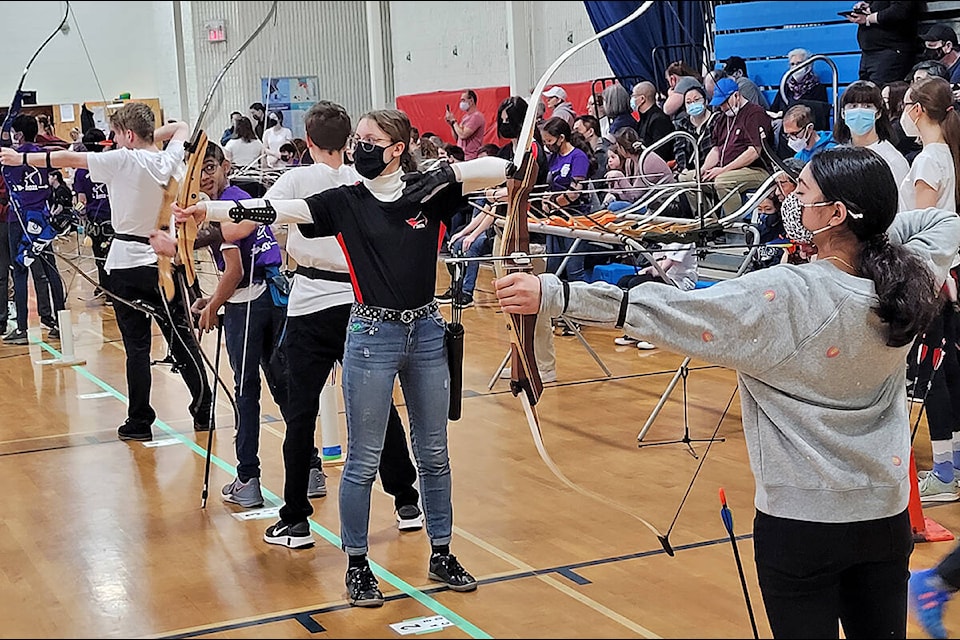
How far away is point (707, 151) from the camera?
6949mm

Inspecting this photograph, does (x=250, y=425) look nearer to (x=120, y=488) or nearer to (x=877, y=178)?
(x=120, y=488)

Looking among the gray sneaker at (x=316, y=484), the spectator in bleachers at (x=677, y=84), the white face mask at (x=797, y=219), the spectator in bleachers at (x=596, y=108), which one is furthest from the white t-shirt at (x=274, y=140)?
the white face mask at (x=797, y=219)

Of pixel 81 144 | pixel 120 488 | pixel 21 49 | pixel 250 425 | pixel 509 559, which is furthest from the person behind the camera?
pixel 81 144

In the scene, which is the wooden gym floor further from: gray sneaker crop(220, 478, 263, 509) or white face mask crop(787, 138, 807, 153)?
white face mask crop(787, 138, 807, 153)

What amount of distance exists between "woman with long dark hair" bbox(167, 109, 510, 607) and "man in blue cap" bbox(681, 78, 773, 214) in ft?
9.78

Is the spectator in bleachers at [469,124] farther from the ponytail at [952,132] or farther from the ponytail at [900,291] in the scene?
the ponytail at [900,291]

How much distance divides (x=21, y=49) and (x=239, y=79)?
64.4 inches

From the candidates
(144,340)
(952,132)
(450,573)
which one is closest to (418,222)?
(450,573)

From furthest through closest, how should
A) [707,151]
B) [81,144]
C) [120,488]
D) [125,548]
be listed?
[707,151] < [81,144] < [120,488] < [125,548]

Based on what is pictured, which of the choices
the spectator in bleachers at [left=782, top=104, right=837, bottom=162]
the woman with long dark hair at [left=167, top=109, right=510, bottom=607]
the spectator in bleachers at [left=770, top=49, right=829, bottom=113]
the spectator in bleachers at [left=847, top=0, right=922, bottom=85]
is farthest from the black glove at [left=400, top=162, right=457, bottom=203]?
the spectator in bleachers at [left=770, top=49, right=829, bottom=113]

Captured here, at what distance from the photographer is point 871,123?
12.3ft

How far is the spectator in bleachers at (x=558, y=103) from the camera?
7.98 m

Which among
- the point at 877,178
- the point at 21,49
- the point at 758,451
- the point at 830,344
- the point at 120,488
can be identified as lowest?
the point at 120,488

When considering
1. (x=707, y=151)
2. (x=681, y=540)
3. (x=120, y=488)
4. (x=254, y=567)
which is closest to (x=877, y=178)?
(x=681, y=540)
